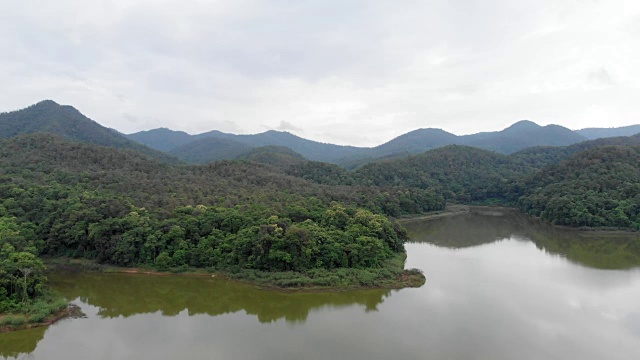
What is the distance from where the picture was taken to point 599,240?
1335 inches

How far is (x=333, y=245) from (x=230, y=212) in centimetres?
747

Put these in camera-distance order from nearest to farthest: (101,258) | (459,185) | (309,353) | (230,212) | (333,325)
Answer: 1. (309,353)
2. (333,325)
3. (101,258)
4. (230,212)
5. (459,185)

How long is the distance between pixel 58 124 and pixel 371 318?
7571 centimetres

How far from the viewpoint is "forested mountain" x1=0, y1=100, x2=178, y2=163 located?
2763 inches

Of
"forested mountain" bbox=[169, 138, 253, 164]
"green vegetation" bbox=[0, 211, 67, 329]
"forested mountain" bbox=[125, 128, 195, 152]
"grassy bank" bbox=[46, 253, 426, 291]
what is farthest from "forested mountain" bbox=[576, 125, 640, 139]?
"green vegetation" bbox=[0, 211, 67, 329]

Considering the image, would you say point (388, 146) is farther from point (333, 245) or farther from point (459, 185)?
point (333, 245)

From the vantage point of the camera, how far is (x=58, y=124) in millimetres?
73125

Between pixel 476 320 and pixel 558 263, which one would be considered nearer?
pixel 476 320

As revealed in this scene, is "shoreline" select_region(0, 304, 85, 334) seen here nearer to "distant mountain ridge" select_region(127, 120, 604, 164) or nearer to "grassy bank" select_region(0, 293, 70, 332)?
"grassy bank" select_region(0, 293, 70, 332)

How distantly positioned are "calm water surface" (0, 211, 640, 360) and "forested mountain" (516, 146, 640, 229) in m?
12.5

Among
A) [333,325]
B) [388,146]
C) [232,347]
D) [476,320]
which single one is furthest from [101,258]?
[388,146]

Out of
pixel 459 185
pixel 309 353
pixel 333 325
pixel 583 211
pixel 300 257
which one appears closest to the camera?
pixel 309 353

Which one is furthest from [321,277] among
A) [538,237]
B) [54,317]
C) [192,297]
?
[538,237]

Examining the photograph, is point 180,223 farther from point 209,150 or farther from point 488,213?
point 209,150
